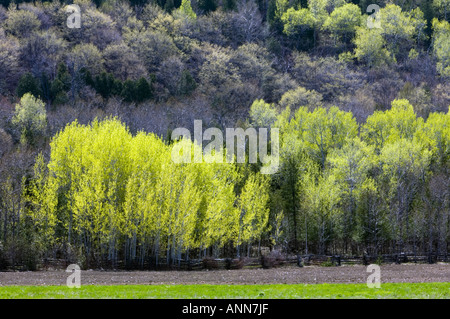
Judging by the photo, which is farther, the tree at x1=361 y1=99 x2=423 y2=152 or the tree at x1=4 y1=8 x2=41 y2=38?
the tree at x1=4 y1=8 x2=41 y2=38

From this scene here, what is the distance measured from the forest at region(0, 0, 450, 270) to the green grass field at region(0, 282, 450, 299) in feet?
42.0

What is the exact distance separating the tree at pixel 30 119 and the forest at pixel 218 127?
193 millimetres

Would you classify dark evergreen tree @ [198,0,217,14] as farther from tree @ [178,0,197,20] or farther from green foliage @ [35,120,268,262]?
green foliage @ [35,120,268,262]

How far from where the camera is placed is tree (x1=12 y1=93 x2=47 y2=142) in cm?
6530

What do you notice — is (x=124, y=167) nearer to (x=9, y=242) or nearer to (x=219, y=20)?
(x=9, y=242)

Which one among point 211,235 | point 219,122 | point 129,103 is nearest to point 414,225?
point 211,235

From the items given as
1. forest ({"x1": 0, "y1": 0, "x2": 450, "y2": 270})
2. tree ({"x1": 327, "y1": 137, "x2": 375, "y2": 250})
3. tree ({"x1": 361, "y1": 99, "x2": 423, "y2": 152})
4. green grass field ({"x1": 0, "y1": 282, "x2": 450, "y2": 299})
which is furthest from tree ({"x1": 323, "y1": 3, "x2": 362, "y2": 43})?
green grass field ({"x1": 0, "y1": 282, "x2": 450, "y2": 299})

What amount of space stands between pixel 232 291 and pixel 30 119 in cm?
4979

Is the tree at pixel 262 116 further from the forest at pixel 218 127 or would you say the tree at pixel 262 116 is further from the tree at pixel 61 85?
the tree at pixel 61 85

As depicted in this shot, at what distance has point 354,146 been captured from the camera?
59.7 metres

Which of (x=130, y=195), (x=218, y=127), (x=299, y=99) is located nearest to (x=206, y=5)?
(x=299, y=99)

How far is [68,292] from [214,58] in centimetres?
9328

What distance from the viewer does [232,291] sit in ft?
83.6

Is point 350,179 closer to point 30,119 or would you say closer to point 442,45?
point 30,119
